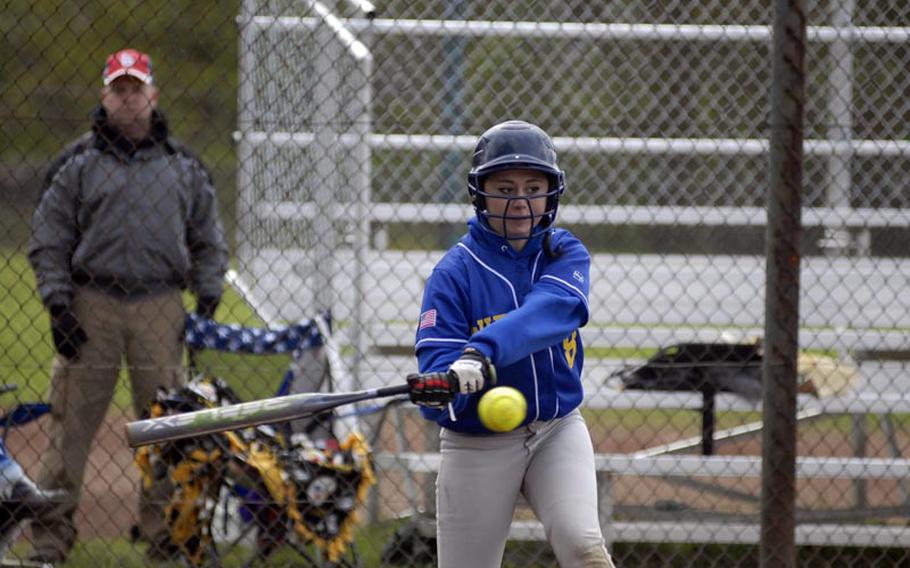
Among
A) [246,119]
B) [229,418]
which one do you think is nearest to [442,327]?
[229,418]

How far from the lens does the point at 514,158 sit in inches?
139

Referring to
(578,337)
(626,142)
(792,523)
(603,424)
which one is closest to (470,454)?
(578,337)

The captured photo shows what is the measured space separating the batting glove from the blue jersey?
0.07 m

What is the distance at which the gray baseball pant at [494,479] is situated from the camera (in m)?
3.52

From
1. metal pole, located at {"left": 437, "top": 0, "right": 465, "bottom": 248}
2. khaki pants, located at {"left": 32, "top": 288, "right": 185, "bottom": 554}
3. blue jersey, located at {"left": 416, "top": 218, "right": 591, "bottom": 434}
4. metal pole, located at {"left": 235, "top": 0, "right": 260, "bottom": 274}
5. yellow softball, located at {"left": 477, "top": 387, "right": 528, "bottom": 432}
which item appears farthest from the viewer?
metal pole, located at {"left": 437, "top": 0, "right": 465, "bottom": 248}

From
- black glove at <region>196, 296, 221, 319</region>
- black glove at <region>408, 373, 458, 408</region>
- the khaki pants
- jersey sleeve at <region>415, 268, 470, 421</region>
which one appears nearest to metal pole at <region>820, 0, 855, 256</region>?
jersey sleeve at <region>415, 268, 470, 421</region>

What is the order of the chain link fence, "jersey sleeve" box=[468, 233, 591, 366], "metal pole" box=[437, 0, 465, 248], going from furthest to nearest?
"metal pole" box=[437, 0, 465, 248]
the chain link fence
"jersey sleeve" box=[468, 233, 591, 366]

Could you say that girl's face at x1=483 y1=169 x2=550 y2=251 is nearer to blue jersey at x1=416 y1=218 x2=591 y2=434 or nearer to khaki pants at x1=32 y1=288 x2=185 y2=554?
blue jersey at x1=416 y1=218 x2=591 y2=434

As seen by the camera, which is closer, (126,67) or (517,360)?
(517,360)

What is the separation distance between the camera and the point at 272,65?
5.96 metres

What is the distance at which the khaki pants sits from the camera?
5.27 meters

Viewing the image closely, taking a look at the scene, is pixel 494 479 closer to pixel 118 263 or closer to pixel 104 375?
pixel 118 263

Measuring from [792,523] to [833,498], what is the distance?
2726 mm

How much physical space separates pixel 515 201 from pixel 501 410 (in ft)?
2.18
